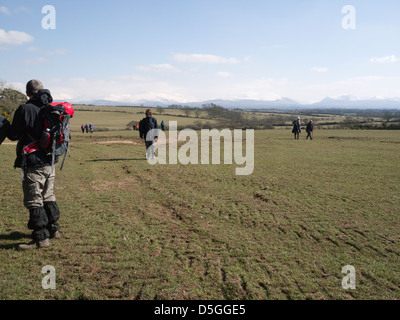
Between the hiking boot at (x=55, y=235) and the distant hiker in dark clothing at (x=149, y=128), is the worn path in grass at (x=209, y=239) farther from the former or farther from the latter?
the distant hiker in dark clothing at (x=149, y=128)

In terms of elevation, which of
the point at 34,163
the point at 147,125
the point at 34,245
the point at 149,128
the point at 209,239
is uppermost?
the point at 147,125

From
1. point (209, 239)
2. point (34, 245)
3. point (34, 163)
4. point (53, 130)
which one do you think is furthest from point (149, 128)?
point (34, 245)

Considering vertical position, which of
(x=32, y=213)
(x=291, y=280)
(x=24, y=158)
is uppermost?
(x=24, y=158)

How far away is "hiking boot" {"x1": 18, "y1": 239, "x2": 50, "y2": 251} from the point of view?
189 inches

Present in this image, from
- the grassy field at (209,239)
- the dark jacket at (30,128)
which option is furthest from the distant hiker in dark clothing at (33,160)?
the grassy field at (209,239)

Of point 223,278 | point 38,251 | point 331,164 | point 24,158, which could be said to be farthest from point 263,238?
point 331,164

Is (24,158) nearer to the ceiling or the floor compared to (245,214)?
nearer to the ceiling

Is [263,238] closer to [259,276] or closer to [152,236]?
[259,276]

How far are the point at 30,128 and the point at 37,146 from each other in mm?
327

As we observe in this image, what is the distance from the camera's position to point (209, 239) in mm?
5496

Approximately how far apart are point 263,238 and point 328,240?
1269 mm

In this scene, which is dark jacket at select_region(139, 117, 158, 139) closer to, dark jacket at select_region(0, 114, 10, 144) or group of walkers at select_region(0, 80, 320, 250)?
group of walkers at select_region(0, 80, 320, 250)

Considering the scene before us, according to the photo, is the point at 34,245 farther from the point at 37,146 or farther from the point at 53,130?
the point at 53,130

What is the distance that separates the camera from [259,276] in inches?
166
